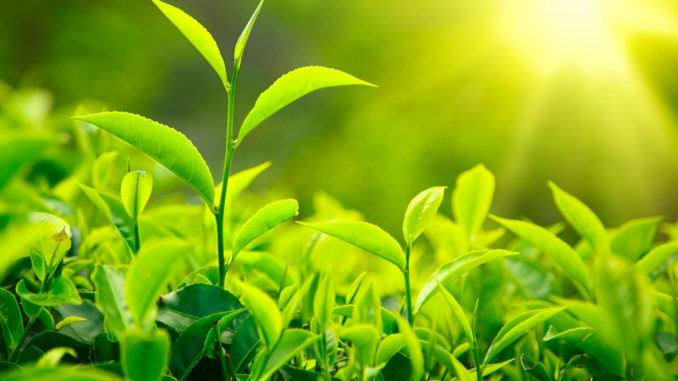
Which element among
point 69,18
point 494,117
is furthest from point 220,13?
point 494,117

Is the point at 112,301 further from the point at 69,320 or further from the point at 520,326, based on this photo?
the point at 520,326

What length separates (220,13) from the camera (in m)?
6.92

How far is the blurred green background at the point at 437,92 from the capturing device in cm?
427

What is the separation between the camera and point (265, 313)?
43cm

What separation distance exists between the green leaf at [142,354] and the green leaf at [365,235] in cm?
19

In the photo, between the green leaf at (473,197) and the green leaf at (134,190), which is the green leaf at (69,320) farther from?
the green leaf at (473,197)

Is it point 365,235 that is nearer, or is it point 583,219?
point 365,235

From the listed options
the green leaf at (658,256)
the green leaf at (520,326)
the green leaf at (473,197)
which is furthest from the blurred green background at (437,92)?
the green leaf at (520,326)

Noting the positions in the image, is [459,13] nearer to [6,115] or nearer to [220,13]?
[220,13]

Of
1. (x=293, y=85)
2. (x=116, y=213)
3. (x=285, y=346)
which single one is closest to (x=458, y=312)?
(x=285, y=346)

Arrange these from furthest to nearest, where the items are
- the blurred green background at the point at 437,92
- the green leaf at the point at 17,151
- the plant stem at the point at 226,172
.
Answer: the blurred green background at the point at 437,92 → the plant stem at the point at 226,172 → the green leaf at the point at 17,151

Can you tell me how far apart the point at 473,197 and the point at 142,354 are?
0.50 metres

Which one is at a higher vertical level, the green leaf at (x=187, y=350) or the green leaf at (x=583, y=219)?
the green leaf at (x=583, y=219)

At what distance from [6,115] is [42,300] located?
927 millimetres
